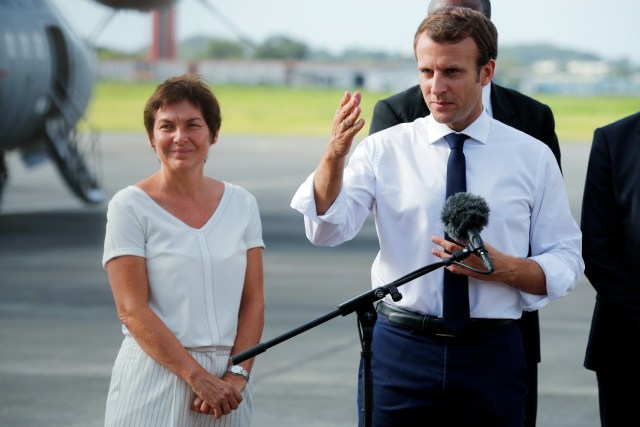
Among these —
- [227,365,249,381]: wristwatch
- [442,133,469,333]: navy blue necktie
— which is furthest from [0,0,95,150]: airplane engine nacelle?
[442,133,469,333]: navy blue necktie

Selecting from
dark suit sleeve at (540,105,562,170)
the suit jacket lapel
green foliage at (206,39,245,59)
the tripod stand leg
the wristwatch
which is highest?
green foliage at (206,39,245,59)

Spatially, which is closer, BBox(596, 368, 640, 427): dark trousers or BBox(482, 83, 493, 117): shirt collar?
BBox(596, 368, 640, 427): dark trousers

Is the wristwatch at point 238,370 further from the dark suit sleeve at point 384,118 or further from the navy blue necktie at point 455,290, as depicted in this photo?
the dark suit sleeve at point 384,118

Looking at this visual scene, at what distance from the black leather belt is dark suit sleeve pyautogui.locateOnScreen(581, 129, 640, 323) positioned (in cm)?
83

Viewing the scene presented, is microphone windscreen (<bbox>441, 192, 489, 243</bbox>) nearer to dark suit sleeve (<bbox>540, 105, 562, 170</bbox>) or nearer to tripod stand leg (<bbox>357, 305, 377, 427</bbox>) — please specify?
tripod stand leg (<bbox>357, 305, 377, 427</bbox>)

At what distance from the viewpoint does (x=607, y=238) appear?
14.7 ft

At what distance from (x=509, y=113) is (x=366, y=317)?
1.65 metres

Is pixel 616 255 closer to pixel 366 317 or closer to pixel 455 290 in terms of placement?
pixel 455 290

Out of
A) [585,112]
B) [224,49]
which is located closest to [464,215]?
[585,112]

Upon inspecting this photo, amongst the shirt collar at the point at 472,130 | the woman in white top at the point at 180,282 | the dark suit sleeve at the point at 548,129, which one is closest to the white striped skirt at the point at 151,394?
the woman in white top at the point at 180,282

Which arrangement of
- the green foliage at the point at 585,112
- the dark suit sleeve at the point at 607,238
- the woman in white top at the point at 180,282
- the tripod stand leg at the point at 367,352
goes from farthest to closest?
the green foliage at the point at 585,112 < the dark suit sleeve at the point at 607,238 < the woman in white top at the point at 180,282 < the tripod stand leg at the point at 367,352

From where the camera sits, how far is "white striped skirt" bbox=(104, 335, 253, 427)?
3.92 metres

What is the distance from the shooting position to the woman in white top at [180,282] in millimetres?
3910

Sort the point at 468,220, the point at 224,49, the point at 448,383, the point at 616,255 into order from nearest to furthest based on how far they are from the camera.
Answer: the point at 468,220
the point at 448,383
the point at 616,255
the point at 224,49
